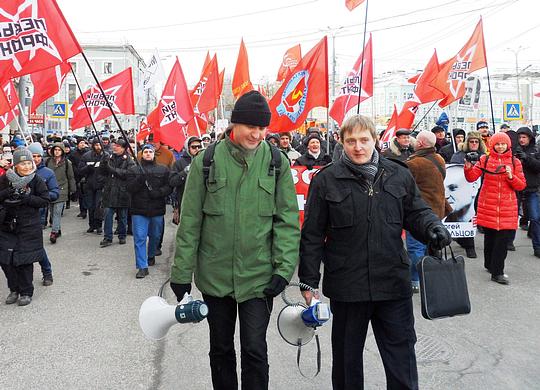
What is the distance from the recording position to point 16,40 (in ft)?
20.8

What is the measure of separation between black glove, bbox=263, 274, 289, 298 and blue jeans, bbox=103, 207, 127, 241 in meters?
6.75

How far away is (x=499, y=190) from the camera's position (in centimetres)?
657

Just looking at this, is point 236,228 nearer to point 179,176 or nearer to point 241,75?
point 179,176

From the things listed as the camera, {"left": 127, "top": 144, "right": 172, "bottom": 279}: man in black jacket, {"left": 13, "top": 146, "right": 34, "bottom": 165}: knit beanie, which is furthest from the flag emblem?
{"left": 13, "top": 146, "right": 34, "bottom": 165}: knit beanie

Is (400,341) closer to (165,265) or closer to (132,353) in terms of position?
(132,353)

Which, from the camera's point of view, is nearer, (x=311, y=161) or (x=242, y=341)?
(x=242, y=341)

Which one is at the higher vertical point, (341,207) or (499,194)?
(499,194)

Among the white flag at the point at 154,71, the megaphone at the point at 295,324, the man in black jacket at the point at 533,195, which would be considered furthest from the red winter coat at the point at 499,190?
the white flag at the point at 154,71

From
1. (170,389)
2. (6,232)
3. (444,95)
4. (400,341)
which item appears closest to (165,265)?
(6,232)

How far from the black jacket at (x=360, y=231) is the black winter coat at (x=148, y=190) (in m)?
4.46

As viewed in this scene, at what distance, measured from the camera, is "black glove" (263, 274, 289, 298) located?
9.60 feet

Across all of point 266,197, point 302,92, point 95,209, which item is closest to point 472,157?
point 302,92

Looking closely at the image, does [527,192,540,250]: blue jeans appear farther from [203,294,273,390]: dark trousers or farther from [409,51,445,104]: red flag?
[203,294,273,390]: dark trousers

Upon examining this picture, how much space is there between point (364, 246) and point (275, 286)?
1.83ft
